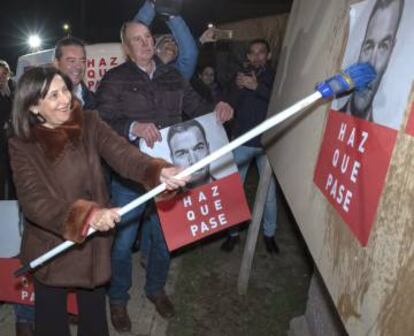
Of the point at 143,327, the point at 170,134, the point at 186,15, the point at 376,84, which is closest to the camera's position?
the point at 376,84

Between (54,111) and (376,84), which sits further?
(54,111)

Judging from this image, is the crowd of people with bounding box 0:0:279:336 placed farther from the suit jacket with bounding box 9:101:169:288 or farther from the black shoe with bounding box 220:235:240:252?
the black shoe with bounding box 220:235:240:252

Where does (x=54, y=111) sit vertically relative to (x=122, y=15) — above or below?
below

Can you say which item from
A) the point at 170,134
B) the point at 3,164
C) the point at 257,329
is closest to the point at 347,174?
the point at 170,134

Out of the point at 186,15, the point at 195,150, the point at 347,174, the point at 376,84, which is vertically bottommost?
the point at 195,150

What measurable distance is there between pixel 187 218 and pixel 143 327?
0.91 m

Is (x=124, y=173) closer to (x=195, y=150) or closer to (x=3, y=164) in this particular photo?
(x=195, y=150)

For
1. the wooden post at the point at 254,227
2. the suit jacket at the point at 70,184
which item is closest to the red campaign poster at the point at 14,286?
the suit jacket at the point at 70,184

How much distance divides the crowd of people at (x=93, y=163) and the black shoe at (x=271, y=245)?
4.22 feet

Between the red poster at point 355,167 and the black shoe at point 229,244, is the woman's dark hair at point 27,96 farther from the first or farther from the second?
the black shoe at point 229,244

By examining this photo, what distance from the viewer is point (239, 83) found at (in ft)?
12.6

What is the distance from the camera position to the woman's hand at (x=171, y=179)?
6.83 ft

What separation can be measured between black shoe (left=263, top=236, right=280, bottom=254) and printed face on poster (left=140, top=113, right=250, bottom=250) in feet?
3.91

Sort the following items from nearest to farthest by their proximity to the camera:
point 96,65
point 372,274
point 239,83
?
point 372,274 → point 239,83 → point 96,65
